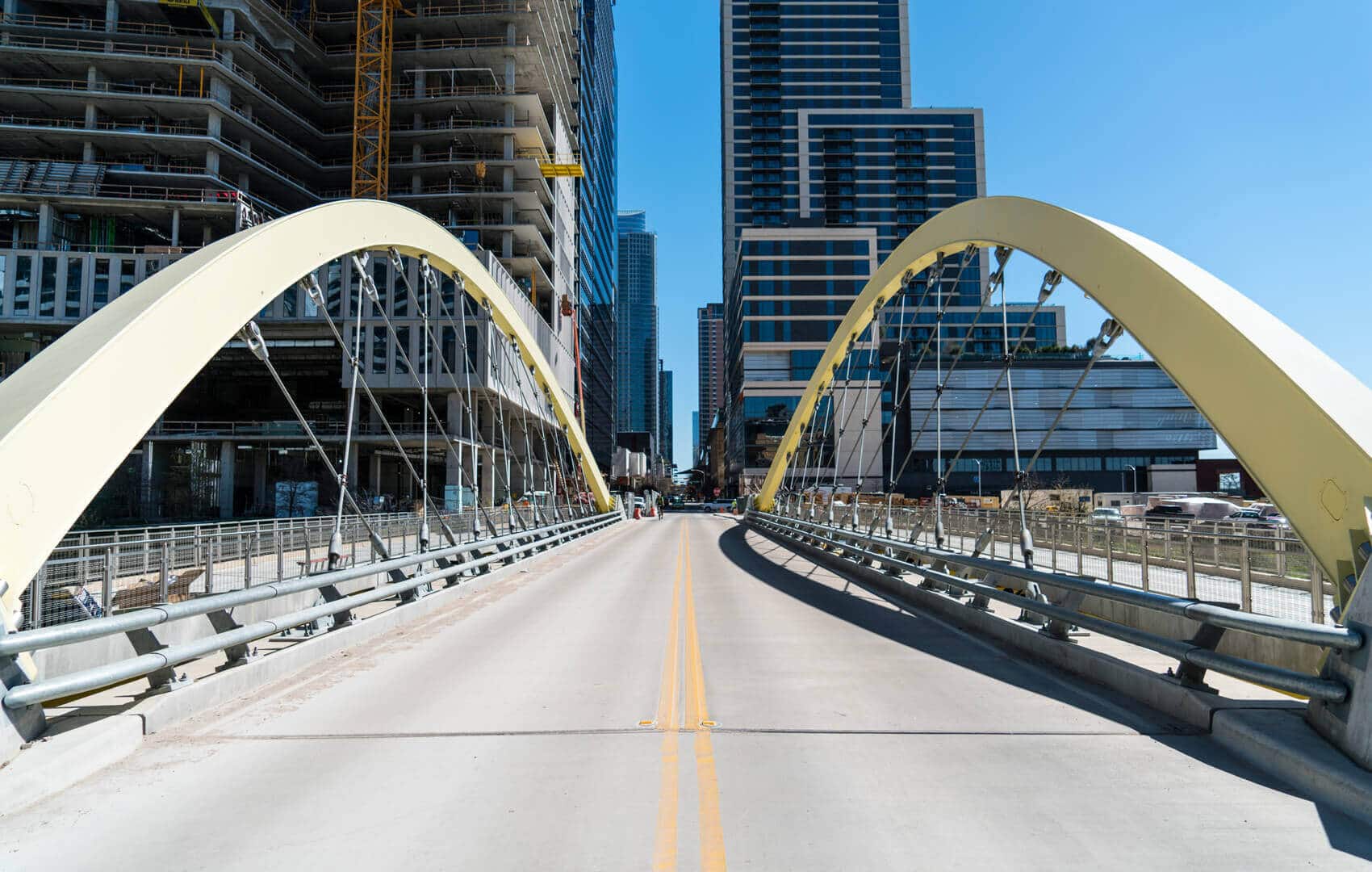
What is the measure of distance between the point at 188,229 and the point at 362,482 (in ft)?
78.3

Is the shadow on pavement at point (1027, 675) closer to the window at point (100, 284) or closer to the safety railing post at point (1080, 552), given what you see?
the safety railing post at point (1080, 552)

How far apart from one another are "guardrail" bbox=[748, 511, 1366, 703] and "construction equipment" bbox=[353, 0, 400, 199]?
209ft

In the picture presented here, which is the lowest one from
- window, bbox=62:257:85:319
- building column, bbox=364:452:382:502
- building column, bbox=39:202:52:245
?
building column, bbox=364:452:382:502

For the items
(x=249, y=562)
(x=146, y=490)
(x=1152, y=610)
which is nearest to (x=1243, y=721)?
(x=1152, y=610)

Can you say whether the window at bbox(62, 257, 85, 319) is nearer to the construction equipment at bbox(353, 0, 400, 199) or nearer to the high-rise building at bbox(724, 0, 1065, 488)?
the construction equipment at bbox(353, 0, 400, 199)

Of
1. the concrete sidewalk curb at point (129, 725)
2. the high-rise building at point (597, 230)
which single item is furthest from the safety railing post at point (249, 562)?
the high-rise building at point (597, 230)

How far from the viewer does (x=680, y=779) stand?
195 inches

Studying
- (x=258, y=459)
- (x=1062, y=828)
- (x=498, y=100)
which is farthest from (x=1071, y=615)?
(x=498, y=100)

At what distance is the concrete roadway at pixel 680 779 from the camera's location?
13.0 feet

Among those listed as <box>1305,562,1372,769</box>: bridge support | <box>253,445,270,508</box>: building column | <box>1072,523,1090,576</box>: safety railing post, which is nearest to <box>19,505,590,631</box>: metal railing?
<box>1305,562,1372,769</box>: bridge support

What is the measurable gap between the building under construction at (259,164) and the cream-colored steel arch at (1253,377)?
4383 cm

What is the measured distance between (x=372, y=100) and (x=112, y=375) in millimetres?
71578

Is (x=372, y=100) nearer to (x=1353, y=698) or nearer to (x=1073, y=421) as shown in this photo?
(x=1073, y=421)

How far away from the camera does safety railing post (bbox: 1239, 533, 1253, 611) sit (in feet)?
33.4
